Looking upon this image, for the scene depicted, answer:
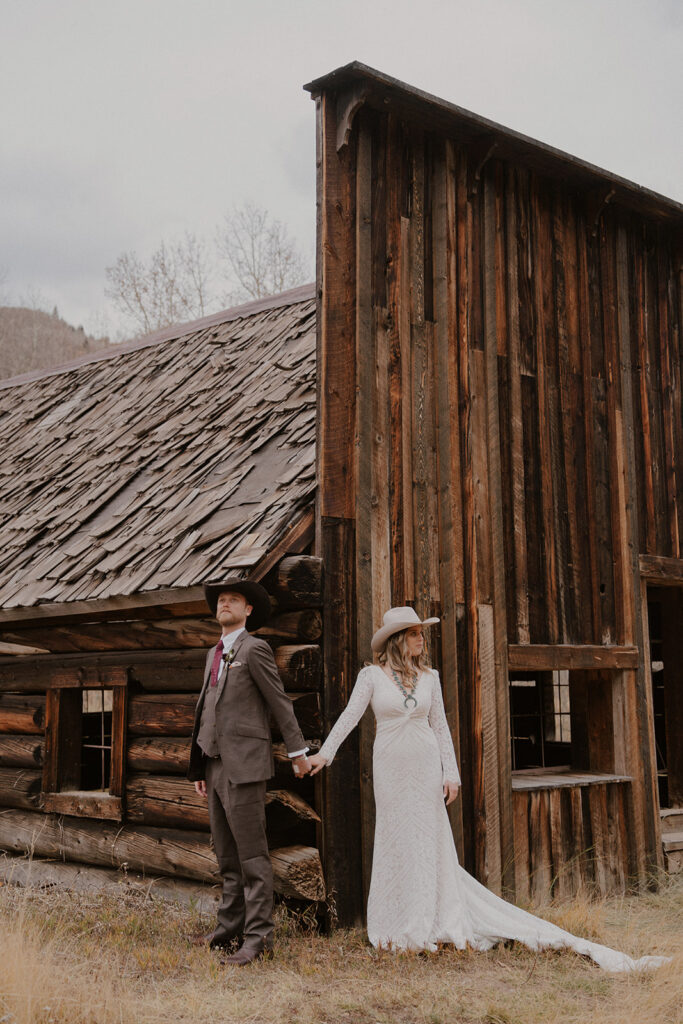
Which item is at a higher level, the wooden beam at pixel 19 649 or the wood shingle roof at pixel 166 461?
the wood shingle roof at pixel 166 461

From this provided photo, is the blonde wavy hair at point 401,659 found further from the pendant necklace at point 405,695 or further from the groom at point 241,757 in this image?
the groom at point 241,757

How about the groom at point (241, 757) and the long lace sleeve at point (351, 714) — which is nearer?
the groom at point (241, 757)

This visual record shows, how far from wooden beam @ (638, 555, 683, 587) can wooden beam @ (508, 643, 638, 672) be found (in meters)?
0.68

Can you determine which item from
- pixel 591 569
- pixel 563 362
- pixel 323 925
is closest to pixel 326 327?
pixel 563 362

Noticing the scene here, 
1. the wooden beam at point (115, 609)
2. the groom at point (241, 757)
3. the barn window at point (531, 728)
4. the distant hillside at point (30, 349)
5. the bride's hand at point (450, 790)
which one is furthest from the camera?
the distant hillside at point (30, 349)

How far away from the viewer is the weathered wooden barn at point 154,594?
6770 mm

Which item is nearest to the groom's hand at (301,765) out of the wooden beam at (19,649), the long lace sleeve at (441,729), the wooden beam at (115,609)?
the long lace sleeve at (441,729)

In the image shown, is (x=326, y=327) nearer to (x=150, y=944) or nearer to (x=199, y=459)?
(x=199, y=459)

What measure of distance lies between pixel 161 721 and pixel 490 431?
3019 mm

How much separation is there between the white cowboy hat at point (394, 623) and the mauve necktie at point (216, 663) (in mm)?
885

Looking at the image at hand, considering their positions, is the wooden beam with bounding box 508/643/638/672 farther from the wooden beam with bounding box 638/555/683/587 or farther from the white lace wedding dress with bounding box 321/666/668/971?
the white lace wedding dress with bounding box 321/666/668/971

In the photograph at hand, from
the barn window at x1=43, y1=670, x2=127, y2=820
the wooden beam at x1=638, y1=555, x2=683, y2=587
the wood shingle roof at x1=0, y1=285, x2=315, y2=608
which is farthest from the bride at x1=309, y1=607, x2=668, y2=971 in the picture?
the wooden beam at x1=638, y1=555, x2=683, y2=587

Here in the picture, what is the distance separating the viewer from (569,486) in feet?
28.4

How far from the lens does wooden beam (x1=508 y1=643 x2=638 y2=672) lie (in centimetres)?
792
